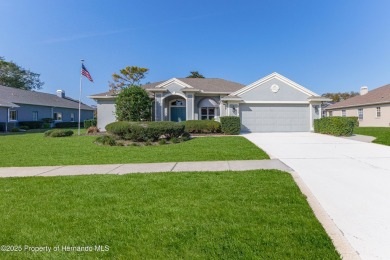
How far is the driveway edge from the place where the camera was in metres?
2.60

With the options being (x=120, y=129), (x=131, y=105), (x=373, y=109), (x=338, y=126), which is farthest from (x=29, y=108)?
(x=373, y=109)

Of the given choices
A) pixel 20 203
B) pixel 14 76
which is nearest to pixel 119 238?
pixel 20 203

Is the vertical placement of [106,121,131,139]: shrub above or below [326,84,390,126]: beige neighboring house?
below

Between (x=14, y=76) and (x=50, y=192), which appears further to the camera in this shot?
(x=14, y=76)

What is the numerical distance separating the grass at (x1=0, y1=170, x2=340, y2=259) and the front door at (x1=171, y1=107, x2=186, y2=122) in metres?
16.3

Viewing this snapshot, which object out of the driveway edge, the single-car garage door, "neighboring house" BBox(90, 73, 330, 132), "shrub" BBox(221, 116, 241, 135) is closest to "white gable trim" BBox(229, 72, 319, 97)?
"neighboring house" BBox(90, 73, 330, 132)

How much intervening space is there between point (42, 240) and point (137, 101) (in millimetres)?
16164

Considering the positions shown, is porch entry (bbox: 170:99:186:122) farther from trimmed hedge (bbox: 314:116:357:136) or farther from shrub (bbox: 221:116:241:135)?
trimmed hedge (bbox: 314:116:357:136)

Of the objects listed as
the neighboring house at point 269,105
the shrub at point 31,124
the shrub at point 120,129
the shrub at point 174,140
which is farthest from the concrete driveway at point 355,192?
the shrub at point 31,124

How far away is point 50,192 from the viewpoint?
4805 millimetres

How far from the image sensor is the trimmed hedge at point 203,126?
17.7m

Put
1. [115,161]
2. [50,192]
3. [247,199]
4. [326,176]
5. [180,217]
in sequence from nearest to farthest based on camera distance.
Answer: [180,217] < [247,199] < [50,192] < [326,176] < [115,161]

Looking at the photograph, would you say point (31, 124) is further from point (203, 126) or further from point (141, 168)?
point (141, 168)

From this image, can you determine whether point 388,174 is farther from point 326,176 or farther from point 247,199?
point 247,199
